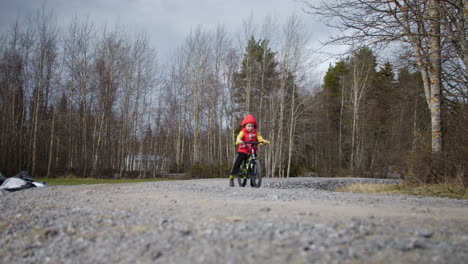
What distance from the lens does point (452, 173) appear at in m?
8.45

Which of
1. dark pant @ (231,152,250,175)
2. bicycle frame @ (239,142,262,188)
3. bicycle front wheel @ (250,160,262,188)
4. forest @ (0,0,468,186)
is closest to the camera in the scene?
bicycle front wheel @ (250,160,262,188)

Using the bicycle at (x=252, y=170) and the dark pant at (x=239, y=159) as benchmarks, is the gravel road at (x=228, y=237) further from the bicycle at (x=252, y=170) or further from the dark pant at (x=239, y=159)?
the dark pant at (x=239, y=159)

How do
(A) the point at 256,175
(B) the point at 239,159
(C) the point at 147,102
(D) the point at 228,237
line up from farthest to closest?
(C) the point at 147,102, (B) the point at 239,159, (A) the point at 256,175, (D) the point at 228,237

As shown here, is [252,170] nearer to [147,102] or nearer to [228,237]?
Result: [228,237]

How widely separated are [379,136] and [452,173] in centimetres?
2280

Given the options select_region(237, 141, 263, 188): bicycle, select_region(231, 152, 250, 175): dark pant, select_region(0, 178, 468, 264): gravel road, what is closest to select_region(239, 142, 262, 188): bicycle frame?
select_region(237, 141, 263, 188): bicycle

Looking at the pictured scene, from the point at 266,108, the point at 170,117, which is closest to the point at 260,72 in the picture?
the point at 266,108

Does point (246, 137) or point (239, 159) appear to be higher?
point (246, 137)

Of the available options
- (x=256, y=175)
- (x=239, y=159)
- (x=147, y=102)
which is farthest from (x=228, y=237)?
(x=147, y=102)

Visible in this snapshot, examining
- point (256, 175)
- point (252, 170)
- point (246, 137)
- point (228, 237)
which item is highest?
point (246, 137)

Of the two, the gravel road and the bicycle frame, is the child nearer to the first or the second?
the bicycle frame

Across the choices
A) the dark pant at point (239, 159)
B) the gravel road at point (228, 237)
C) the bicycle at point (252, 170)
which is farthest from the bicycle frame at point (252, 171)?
the gravel road at point (228, 237)

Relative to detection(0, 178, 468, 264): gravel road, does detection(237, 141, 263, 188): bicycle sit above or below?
above

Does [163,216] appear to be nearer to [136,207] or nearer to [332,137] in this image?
[136,207]
